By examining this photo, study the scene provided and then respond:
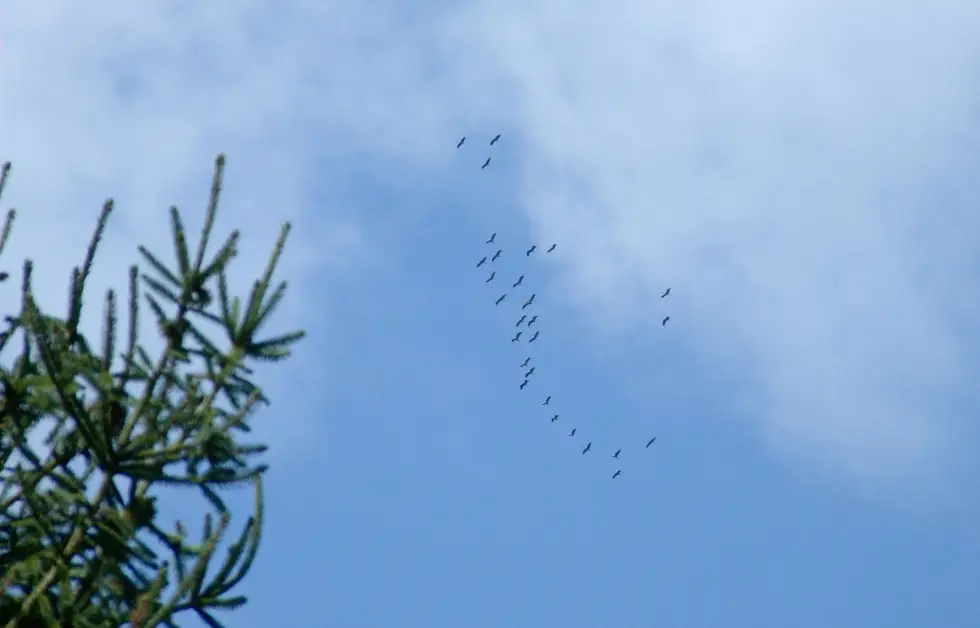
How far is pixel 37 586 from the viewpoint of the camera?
5.55m

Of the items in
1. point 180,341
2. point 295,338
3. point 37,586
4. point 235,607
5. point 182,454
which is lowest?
point 37,586

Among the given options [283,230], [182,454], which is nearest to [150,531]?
[182,454]

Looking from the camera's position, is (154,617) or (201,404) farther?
(201,404)

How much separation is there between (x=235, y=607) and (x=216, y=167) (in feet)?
7.63

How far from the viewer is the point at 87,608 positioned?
17.9 feet

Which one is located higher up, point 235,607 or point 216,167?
point 216,167

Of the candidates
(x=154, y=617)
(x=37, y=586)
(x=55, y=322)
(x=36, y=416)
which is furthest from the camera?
(x=36, y=416)

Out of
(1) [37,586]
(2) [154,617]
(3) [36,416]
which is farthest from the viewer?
(3) [36,416]

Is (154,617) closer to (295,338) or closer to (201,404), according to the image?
(201,404)

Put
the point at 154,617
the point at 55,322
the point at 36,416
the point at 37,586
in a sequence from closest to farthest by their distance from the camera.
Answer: the point at 154,617 → the point at 37,586 → the point at 55,322 → the point at 36,416

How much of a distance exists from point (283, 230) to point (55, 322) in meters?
1.46

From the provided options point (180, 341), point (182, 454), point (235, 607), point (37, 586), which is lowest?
point (37, 586)

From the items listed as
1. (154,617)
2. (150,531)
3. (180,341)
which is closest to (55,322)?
(180,341)

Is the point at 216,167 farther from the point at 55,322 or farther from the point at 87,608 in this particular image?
the point at 87,608
